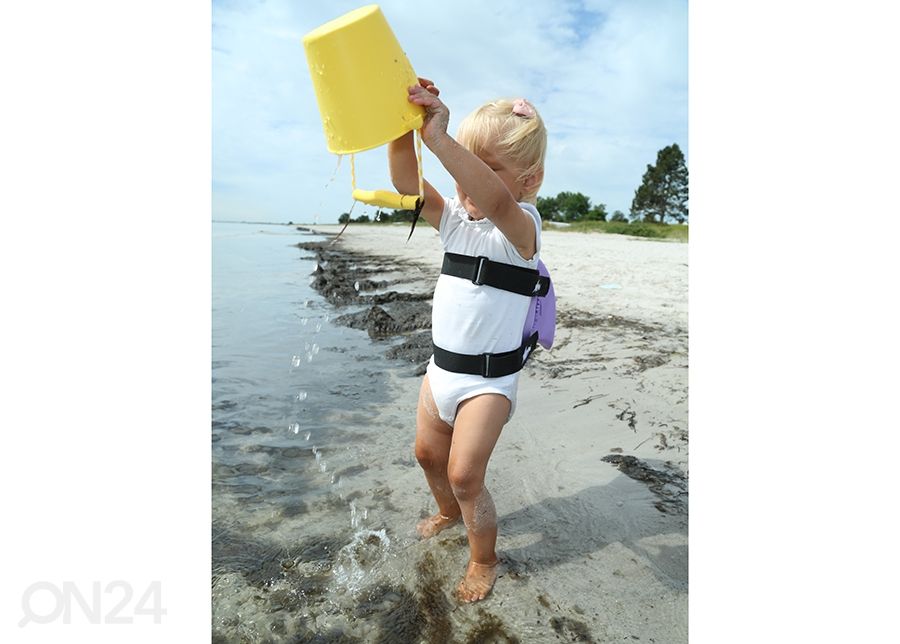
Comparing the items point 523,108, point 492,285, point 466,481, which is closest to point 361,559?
point 466,481

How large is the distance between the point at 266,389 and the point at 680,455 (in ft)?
9.80

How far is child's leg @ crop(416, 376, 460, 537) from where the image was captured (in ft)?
7.58

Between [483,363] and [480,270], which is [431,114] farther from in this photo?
[483,363]

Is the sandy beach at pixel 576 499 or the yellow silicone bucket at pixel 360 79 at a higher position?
the yellow silicone bucket at pixel 360 79

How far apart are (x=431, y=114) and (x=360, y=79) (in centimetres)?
23

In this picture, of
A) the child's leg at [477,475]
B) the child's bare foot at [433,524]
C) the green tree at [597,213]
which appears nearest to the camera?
the child's leg at [477,475]

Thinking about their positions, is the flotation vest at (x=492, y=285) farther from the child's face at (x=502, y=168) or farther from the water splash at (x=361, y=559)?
the water splash at (x=361, y=559)

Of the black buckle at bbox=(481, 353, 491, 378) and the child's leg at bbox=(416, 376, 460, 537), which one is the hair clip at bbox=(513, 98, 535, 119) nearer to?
the black buckle at bbox=(481, 353, 491, 378)

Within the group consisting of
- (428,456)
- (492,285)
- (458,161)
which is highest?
(458,161)

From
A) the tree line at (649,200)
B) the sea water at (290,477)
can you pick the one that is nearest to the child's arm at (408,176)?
the sea water at (290,477)

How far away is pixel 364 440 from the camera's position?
3.47 metres

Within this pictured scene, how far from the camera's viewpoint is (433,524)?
8.27 feet

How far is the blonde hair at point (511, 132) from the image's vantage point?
1984 mm

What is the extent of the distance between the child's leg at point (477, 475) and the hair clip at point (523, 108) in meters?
0.98
